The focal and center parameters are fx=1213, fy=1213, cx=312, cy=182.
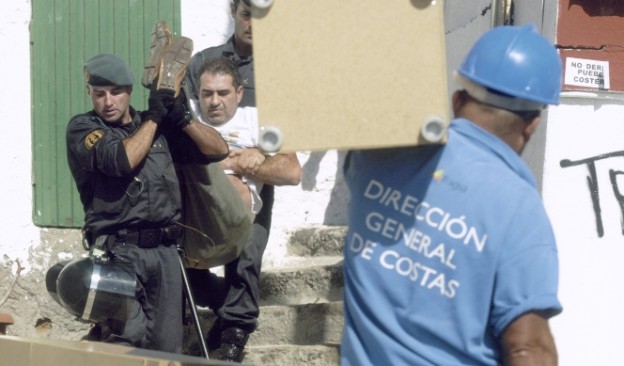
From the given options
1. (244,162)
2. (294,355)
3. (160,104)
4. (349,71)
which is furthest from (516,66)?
(294,355)

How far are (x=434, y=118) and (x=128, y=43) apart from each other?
15.5 ft

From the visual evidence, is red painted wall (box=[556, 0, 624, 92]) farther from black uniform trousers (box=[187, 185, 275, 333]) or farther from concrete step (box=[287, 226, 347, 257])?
concrete step (box=[287, 226, 347, 257])

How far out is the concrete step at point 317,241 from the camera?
7234mm

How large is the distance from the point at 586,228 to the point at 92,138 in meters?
2.42

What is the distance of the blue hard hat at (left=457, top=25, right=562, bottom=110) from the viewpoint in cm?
280

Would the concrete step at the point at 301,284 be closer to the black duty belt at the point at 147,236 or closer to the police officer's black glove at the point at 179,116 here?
the black duty belt at the point at 147,236

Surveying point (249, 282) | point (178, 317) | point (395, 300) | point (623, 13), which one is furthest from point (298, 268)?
point (395, 300)

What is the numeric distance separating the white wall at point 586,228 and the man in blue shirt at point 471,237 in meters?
3.05

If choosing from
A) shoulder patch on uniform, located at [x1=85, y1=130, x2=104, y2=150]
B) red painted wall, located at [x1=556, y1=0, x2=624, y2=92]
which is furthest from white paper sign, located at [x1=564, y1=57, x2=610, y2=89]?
shoulder patch on uniform, located at [x1=85, y1=130, x2=104, y2=150]

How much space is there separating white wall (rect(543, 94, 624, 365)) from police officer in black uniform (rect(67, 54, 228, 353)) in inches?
67.8

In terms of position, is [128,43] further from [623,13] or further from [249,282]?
[623,13]

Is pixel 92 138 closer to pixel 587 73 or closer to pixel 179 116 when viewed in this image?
pixel 179 116

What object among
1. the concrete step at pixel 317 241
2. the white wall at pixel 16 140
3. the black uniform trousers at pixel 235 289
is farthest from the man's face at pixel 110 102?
the concrete step at pixel 317 241

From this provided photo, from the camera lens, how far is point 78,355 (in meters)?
3.56
